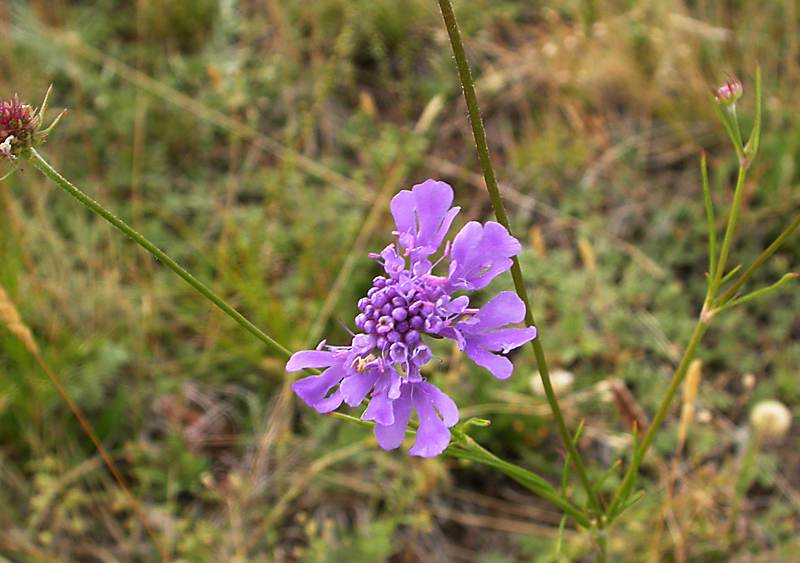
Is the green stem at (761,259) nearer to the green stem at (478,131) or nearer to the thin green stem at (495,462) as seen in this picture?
the green stem at (478,131)

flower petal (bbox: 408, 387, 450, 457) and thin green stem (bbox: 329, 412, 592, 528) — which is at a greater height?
flower petal (bbox: 408, 387, 450, 457)

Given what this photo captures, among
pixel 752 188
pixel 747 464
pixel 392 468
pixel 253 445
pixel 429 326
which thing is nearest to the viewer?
pixel 429 326

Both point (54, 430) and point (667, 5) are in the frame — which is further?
point (667, 5)

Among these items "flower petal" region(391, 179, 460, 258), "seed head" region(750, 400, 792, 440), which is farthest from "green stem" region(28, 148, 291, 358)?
"seed head" region(750, 400, 792, 440)

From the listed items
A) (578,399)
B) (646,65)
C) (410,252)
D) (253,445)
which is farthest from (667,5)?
(410,252)

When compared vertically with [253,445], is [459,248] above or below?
above

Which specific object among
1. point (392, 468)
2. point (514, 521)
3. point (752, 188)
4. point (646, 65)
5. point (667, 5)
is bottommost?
point (514, 521)

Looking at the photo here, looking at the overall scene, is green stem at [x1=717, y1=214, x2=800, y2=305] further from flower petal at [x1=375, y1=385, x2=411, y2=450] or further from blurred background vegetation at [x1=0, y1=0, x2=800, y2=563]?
blurred background vegetation at [x1=0, y1=0, x2=800, y2=563]

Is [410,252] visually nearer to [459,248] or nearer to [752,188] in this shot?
[459,248]
